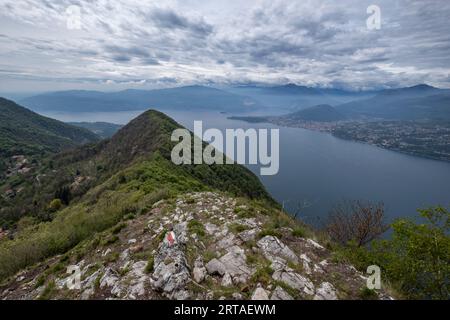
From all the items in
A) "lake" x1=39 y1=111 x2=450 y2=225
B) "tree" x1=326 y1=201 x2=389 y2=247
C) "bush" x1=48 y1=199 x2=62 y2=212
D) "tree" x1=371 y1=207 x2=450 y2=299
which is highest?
"tree" x1=371 y1=207 x2=450 y2=299

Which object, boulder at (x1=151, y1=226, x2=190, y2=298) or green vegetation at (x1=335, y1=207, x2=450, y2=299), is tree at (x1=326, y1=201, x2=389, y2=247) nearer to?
green vegetation at (x1=335, y1=207, x2=450, y2=299)

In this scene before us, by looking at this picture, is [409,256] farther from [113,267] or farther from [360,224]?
[113,267]

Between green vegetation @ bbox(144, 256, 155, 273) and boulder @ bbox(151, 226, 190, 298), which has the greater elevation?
boulder @ bbox(151, 226, 190, 298)

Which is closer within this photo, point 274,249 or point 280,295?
point 280,295

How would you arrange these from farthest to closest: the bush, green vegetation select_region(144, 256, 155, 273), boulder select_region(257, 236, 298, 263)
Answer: the bush → boulder select_region(257, 236, 298, 263) → green vegetation select_region(144, 256, 155, 273)

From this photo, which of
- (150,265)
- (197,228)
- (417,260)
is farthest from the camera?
(197,228)

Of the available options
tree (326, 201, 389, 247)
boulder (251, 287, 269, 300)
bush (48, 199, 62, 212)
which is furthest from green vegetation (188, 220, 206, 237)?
bush (48, 199, 62, 212)

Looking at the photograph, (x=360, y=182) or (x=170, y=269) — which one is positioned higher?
(x=170, y=269)

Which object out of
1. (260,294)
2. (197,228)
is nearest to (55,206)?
(197,228)

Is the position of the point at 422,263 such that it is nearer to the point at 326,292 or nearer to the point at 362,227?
the point at 326,292

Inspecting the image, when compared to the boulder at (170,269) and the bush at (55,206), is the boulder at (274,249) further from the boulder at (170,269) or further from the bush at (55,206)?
the bush at (55,206)
